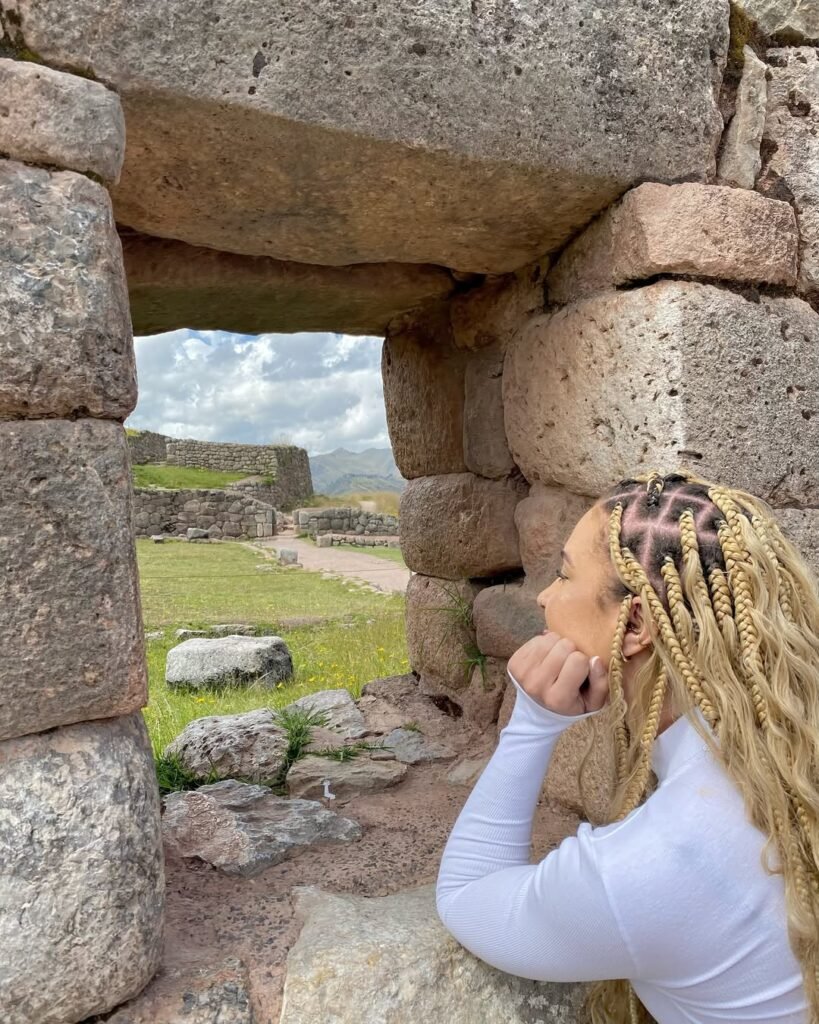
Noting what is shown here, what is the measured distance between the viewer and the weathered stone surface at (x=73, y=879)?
1.59 m

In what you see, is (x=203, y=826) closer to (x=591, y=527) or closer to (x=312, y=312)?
(x=591, y=527)

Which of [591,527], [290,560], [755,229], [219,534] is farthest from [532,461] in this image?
[219,534]

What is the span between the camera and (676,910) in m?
1.30

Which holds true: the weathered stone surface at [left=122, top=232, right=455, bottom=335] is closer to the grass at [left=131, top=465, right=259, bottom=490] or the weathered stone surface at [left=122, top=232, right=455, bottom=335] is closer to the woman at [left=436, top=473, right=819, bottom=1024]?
the woman at [left=436, top=473, right=819, bottom=1024]

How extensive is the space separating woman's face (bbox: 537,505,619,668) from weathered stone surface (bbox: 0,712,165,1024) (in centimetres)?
89

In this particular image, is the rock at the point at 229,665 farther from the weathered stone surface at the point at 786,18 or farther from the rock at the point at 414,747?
the weathered stone surface at the point at 786,18

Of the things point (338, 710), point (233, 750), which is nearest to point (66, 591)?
point (233, 750)

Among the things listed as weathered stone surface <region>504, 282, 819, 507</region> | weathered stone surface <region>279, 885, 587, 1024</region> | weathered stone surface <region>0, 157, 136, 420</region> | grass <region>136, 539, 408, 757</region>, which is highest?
weathered stone surface <region>0, 157, 136, 420</region>

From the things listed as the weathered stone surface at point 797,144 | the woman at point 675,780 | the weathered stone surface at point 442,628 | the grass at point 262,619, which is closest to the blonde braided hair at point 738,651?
the woman at point 675,780

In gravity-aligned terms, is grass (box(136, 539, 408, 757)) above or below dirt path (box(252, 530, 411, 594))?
above

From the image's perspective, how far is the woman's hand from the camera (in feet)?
5.32

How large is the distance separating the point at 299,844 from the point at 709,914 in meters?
1.36

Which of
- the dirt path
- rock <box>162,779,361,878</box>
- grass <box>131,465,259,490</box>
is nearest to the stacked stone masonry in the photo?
rock <box>162,779,361,878</box>

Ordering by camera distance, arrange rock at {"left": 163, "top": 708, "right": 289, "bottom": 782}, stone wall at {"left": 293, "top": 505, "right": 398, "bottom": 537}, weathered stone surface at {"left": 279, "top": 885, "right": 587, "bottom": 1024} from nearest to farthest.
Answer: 1. weathered stone surface at {"left": 279, "top": 885, "right": 587, "bottom": 1024}
2. rock at {"left": 163, "top": 708, "right": 289, "bottom": 782}
3. stone wall at {"left": 293, "top": 505, "right": 398, "bottom": 537}
